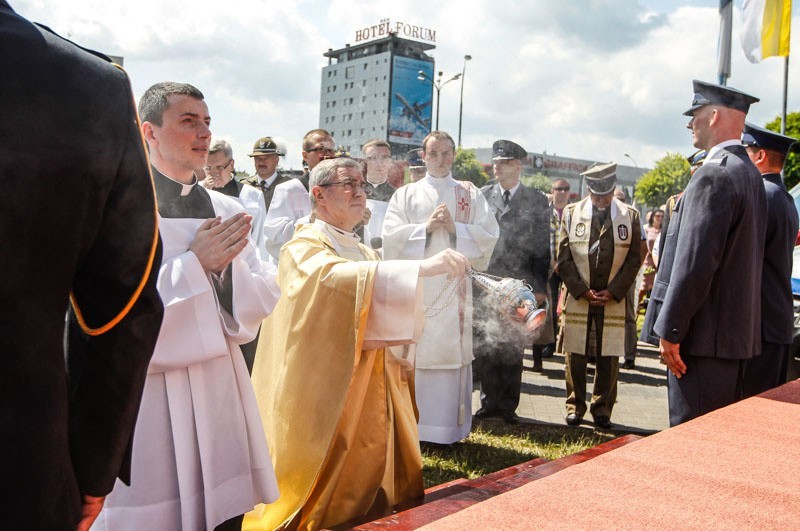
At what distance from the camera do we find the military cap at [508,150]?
6492 mm

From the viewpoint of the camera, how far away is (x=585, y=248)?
6.48 m

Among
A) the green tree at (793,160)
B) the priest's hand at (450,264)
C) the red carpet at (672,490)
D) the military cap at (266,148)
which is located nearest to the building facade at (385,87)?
the green tree at (793,160)

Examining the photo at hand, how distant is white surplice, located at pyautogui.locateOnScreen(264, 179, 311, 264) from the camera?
19.9ft

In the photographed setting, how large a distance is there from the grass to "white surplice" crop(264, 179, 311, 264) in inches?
79.0

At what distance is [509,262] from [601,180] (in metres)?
1.16

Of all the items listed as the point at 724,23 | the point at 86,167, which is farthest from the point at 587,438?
the point at 724,23

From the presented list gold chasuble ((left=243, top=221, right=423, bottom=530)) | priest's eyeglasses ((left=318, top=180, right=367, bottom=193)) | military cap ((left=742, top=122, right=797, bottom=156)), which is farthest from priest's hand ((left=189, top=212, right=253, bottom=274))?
military cap ((left=742, top=122, right=797, bottom=156))

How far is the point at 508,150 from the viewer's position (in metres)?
6.50

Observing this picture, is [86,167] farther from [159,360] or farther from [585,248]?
[585,248]

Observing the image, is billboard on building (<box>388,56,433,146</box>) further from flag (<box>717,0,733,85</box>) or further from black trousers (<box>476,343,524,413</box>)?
black trousers (<box>476,343,524,413</box>)

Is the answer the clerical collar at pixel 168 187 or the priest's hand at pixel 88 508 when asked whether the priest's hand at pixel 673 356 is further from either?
the priest's hand at pixel 88 508

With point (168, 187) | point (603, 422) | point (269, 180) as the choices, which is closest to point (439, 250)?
point (603, 422)

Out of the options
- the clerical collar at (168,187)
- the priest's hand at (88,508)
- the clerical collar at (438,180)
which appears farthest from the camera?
the clerical collar at (438,180)

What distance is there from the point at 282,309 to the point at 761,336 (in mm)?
2665
